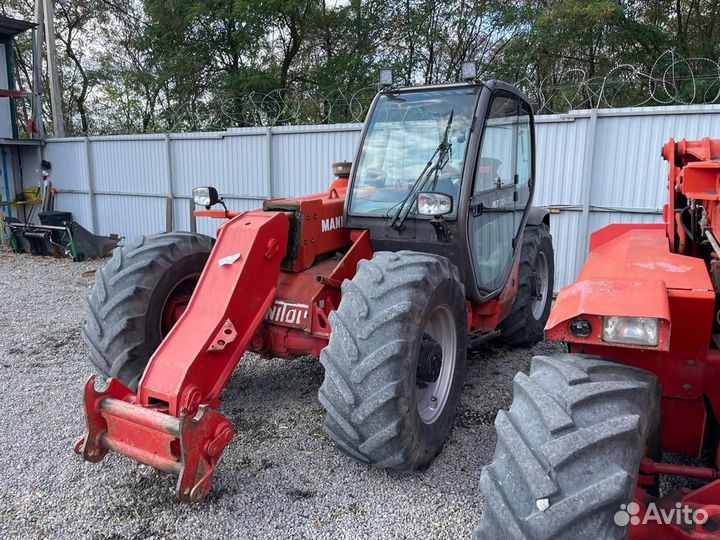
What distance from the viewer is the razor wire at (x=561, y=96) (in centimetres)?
707

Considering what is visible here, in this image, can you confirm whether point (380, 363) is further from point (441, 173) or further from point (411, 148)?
point (411, 148)

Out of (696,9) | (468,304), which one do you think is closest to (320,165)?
(468,304)

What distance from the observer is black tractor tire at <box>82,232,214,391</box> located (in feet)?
11.8

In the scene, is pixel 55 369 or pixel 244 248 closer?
pixel 244 248

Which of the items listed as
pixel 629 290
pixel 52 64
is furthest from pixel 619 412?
pixel 52 64

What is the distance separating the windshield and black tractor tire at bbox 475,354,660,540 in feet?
6.39

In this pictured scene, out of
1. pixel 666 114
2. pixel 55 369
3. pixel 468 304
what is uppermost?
pixel 666 114

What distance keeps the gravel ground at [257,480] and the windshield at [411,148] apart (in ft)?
4.93

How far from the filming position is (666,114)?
6516 mm

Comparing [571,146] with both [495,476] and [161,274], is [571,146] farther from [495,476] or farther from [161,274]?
[495,476]

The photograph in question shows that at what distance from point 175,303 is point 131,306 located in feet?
1.23

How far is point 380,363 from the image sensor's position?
9.16ft

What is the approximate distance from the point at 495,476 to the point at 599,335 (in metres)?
0.62

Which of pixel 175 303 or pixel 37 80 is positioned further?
pixel 37 80
